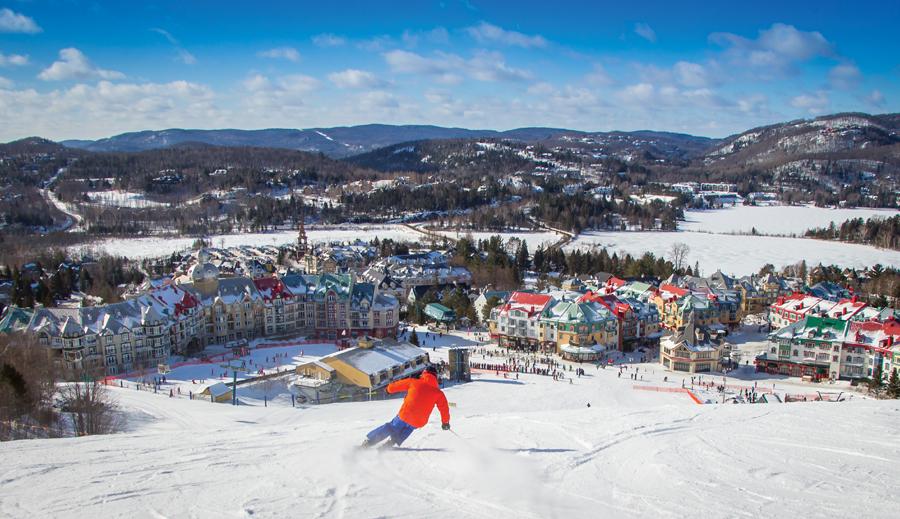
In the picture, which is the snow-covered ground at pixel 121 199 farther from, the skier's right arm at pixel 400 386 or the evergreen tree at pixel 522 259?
the skier's right arm at pixel 400 386

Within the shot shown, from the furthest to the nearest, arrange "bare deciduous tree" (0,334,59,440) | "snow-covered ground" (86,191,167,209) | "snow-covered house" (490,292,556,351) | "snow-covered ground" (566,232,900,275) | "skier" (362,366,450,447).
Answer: "snow-covered ground" (86,191,167,209) < "snow-covered ground" (566,232,900,275) < "snow-covered house" (490,292,556,351) < "bare deciduous tree" (0,334,59,440) < "skier" (362,366,450,447)

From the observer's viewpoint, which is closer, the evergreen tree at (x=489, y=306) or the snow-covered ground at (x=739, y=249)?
the evergreen tree at (x=489, y=306)

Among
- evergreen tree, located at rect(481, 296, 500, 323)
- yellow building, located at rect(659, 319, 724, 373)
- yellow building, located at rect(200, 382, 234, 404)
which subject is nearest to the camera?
yellow building, located at rect(200, 382, 234, 404)

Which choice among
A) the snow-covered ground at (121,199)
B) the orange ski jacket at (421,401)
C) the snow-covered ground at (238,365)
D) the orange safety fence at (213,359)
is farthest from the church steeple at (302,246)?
the snow-covered ground at (121,199)

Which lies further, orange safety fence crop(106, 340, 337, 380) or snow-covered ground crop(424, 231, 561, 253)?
snow-covered ground crop(424, 231, 561, 253)

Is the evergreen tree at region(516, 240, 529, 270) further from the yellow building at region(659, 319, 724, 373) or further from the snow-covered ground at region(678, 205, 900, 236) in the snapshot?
the snow-covered ground at region(678, 205, 900, 236)

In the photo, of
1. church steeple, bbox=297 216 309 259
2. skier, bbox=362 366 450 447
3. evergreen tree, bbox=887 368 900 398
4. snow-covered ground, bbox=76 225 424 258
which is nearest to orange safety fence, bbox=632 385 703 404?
evergreen tree, bbox=887 368 900 398

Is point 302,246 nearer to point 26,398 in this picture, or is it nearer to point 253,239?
point 253,239
